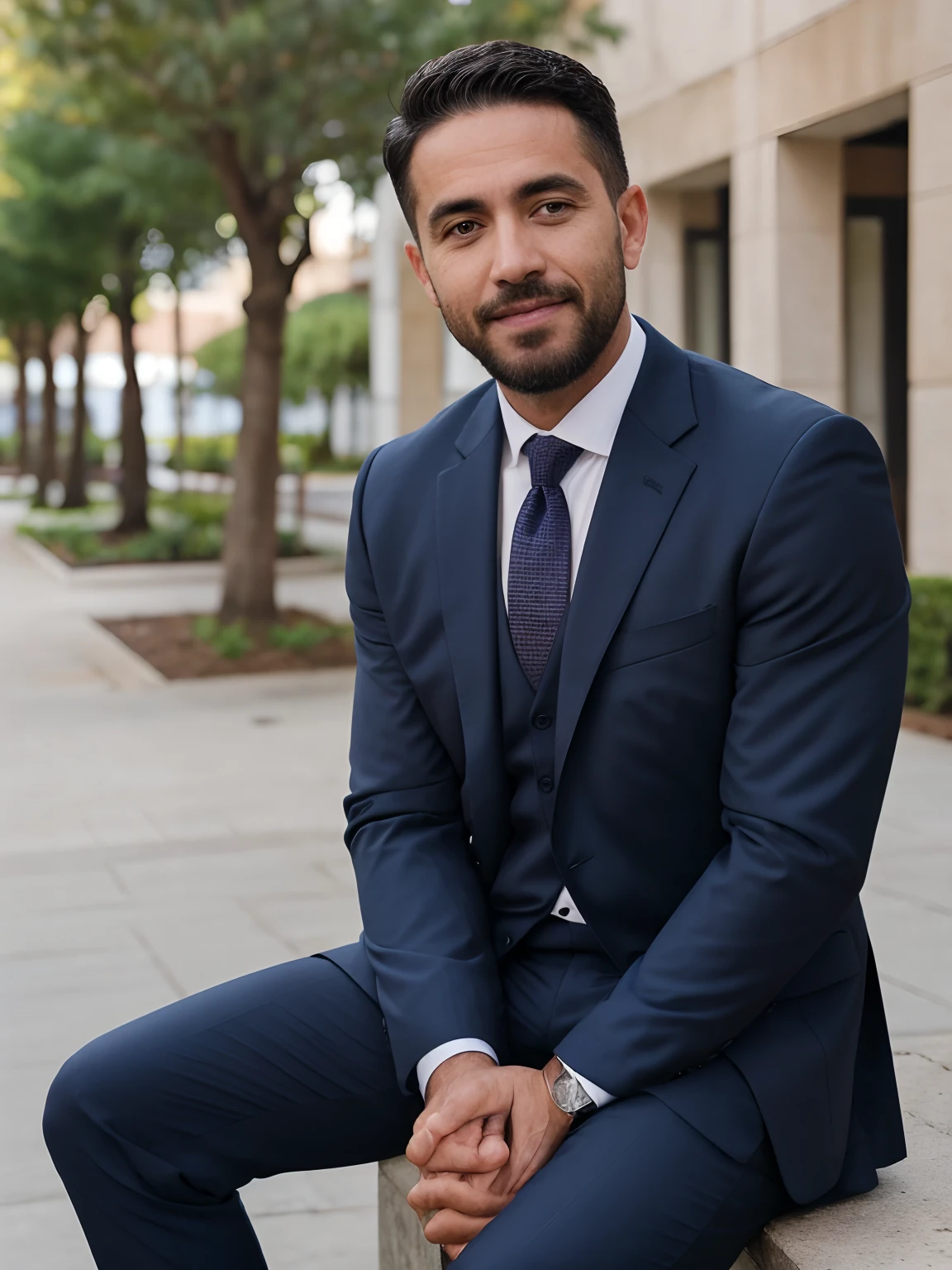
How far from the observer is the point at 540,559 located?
263cm

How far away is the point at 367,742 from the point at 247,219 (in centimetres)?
1108

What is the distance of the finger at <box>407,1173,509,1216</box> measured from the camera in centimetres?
225

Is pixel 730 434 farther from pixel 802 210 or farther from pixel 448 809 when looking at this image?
pixel 802 210

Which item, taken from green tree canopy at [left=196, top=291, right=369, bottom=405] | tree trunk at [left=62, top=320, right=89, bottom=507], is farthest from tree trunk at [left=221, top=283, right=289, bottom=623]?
green tree canopy at [left=196, top=291, right=369, bottom=405]

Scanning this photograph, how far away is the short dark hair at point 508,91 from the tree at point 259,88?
30.3ft

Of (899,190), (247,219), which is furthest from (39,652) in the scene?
(899,190)

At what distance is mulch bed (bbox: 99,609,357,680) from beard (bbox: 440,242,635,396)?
32.1 feet

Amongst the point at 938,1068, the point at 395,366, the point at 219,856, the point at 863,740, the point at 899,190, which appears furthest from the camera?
the point at 395,366

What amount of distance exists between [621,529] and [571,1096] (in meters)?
0.84

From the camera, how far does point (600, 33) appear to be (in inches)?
540

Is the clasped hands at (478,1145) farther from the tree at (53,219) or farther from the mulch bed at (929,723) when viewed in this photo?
the tree at (53,219)

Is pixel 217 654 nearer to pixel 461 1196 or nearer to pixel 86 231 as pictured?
pixel 461 1196

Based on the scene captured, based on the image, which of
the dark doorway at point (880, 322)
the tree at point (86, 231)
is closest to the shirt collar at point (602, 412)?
the dark doorway at point (880, 322)

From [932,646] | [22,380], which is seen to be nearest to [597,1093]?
[932,646]
